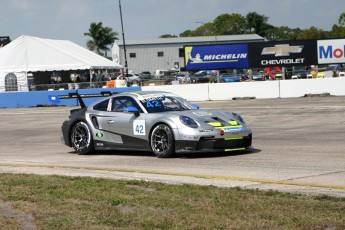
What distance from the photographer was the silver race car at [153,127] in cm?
Result: 1202

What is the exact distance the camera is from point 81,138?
547 inches

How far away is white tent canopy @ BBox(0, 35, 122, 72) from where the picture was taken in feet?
165

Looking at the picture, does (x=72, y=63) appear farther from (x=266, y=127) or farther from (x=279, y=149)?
(x=279, y=149)

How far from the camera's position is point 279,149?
42.0 feet

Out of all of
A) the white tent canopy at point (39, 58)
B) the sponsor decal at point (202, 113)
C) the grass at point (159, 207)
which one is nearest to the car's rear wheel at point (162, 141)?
the sponsor decal at point (202, 113)

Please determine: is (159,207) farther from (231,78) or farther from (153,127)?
(231,78)

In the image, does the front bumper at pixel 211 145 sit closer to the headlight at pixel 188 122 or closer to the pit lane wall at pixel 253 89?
the headlight at pixel 188 122

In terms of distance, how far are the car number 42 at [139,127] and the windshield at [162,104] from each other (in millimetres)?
270

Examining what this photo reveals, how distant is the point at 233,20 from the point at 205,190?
470 feet

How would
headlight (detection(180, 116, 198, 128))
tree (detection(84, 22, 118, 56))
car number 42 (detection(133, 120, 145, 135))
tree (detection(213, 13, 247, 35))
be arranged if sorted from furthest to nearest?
tree (detection(213, 13, 247, 35)), tree (detection(84, 22, 118, 56)), car number 42 (detection(133, 120, 145, 135)), headlight (detection(180, 116, 198, 128))

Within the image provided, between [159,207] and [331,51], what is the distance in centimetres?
3896

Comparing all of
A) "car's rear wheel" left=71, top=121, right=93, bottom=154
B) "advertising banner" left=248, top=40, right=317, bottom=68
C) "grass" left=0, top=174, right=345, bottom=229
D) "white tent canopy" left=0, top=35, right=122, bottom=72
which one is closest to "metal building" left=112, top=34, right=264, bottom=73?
"white tent canopy" left=0, top=35, right=122, bottom=72

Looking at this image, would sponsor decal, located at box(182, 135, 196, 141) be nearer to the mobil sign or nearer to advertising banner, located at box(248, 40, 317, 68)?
advertising banner, located at box(248, 40, 317, 68)

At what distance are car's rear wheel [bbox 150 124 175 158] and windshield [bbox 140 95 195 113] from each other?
20.7 inches
